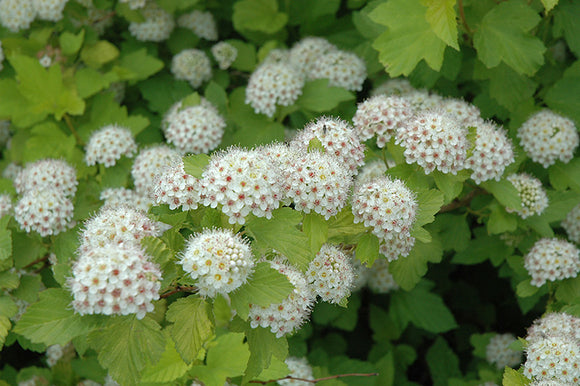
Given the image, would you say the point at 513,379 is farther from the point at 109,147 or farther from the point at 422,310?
the point at 109,147

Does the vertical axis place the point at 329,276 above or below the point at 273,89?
below

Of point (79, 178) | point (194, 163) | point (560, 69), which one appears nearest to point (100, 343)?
point (194, 163)

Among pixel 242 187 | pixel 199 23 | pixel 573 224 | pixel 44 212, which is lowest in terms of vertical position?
pixel 573 224

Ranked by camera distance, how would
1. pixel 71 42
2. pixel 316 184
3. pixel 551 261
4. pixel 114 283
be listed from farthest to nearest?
pixel 71 42
pixel 551 261
pixel 316 184
pixel 114 283

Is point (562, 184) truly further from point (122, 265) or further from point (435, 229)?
point (122, 265)

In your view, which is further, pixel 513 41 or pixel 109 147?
pixel 109 147

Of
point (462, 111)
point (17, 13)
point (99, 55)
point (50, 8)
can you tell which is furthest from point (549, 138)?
point (17, 13)

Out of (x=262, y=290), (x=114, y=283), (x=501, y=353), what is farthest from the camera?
(x=501, y=353)
